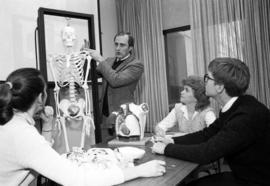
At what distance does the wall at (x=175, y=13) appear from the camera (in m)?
3.80

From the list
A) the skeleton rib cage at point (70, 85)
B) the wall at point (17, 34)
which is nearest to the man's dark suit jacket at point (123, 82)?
the skeleton rib cage at point (70, 85)

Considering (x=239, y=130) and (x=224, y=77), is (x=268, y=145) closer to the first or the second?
(x=239, y=130)

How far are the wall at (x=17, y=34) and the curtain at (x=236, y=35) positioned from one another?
6.64 ft

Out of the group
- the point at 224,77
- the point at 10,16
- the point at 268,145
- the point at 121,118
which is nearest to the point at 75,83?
the point at 121,118

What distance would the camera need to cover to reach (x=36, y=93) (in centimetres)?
118

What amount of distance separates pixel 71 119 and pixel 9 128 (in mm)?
964

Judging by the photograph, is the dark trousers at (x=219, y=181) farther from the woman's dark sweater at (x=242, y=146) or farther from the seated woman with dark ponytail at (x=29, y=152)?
the seated woman with dark ponytail at (x=29, y=152)

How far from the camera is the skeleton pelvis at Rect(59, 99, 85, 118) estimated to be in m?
2.00

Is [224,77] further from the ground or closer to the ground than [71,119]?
further from the ground

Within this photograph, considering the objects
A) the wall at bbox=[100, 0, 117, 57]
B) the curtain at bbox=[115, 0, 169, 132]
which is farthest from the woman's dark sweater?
the wall at bbox=[100, 0, 117, 57]

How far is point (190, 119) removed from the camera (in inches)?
100

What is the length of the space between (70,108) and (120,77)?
51 centimetres

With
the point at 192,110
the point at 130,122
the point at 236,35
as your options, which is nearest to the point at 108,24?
the point at 236,35

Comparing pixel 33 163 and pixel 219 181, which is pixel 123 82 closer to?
pixel 219 181
